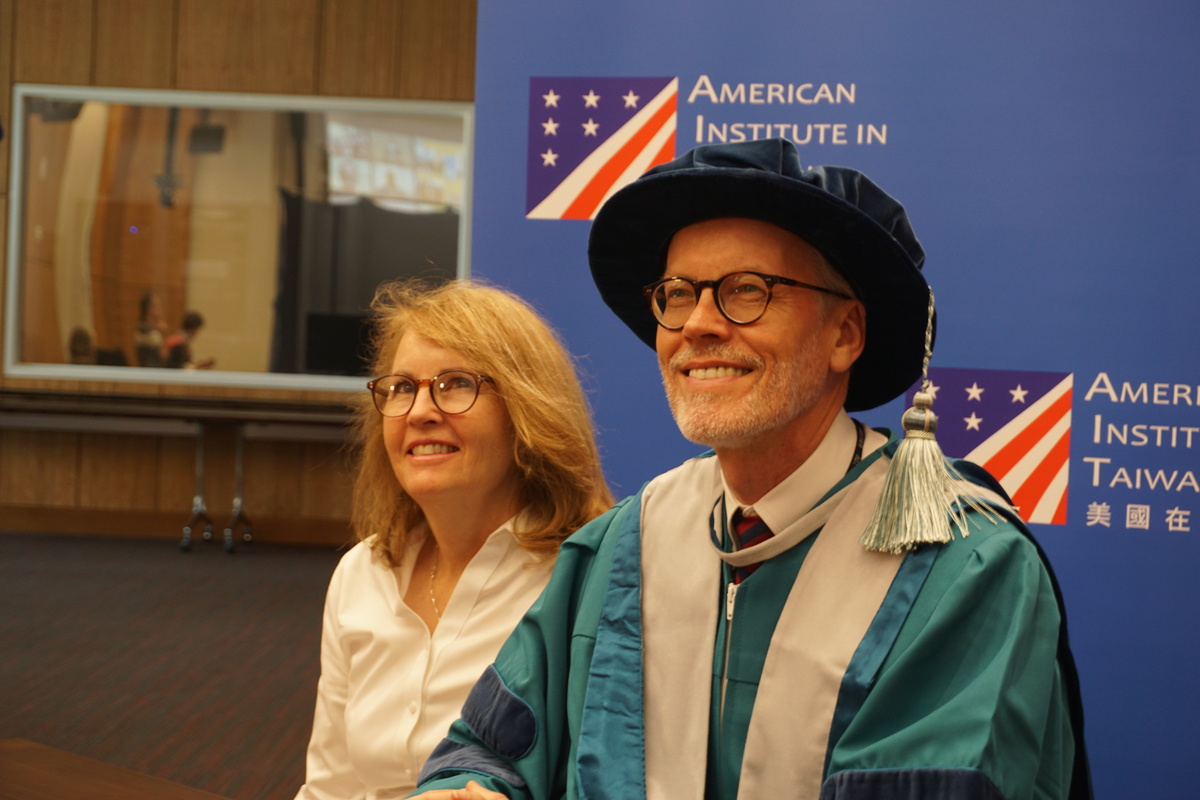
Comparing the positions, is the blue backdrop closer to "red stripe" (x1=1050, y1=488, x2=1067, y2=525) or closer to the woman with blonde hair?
"red stripe" (x1=1050, y1=488, x2=1067, y2=525)

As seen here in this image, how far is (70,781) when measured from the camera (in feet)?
4.79

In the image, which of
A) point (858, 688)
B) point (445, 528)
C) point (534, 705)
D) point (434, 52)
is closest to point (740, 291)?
point (858, 688)

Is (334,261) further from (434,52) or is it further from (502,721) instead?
(502,721)

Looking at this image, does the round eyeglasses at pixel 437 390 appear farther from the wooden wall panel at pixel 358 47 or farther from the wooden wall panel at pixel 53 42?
the wooden wall panel at pixel 53 42

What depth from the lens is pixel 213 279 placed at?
324 inches

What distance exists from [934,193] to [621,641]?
1680mm

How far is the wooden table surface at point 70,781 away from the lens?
1398 millimetres

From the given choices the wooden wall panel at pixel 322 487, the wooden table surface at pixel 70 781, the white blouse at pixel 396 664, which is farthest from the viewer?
the wooden wall panel at pixel 322 487

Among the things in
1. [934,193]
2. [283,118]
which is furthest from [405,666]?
[283,118]

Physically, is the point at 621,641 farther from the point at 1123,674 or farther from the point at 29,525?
the point at 29,525

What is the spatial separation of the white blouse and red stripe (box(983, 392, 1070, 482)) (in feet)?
4.25

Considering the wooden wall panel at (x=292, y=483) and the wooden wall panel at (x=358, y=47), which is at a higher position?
the wooden wall panel at (x=358, y=47)

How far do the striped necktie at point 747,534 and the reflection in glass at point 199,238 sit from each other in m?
6.91

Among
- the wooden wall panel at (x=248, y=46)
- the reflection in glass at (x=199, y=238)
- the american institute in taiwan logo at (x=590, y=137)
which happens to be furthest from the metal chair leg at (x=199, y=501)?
the american institute in taiwan logo at (x=590, y=137)
